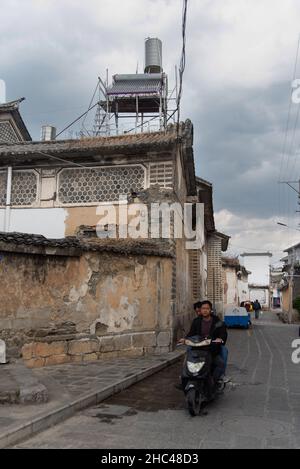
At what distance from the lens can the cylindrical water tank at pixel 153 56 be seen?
3022cm

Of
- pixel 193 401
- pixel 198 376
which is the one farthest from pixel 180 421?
pixel 198 376

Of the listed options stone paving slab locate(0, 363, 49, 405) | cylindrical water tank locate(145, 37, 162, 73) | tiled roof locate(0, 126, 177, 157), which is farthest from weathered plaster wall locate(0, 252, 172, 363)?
cylindrical water tank locate(145, 37, 162, 73)

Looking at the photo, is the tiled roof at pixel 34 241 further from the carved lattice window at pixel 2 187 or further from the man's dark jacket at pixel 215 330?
the carved lattice window at pixel 2 187

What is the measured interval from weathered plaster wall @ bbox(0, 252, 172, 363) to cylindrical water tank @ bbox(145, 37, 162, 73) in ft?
69.9

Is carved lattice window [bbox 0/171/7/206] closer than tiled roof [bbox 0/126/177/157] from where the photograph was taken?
No

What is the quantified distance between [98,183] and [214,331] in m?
8.85

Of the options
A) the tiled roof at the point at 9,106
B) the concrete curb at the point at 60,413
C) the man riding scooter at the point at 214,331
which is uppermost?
the tiled roof at the point at 9,106

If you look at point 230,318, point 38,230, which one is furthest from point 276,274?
point 38,230

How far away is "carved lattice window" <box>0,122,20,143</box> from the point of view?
2344 centimetres

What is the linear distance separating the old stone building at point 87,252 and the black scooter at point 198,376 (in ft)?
11.3

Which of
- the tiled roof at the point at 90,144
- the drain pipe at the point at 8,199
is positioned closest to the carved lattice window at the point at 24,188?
the drain pipe at the point at 8,199

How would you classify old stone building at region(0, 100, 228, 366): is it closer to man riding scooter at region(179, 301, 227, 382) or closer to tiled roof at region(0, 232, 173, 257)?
tiled roof at region(0, 232, 173, 257)

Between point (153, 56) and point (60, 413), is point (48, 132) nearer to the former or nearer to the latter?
point (153, 56)
